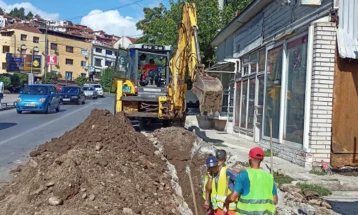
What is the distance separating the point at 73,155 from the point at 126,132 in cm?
325

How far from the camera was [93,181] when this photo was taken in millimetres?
7391

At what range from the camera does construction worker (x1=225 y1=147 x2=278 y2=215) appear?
4.64 m

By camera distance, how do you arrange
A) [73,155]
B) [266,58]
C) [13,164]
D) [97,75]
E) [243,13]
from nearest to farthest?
[73,155] < [13,164] < [266,58] < [243,13] < [97,75]

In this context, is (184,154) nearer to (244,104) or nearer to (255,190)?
(244,104)

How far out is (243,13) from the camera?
1723 centimetres

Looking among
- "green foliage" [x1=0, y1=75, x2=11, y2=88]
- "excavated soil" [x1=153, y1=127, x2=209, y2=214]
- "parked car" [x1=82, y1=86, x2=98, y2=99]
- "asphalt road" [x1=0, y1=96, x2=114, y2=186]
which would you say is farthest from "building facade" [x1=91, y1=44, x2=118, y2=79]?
"excavated soil" [x1=153, y1=127, x2=209, y2=214]

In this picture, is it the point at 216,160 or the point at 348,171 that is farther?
the point at 348,171

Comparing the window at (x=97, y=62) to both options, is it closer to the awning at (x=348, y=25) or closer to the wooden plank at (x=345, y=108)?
the awning at (x=348, y=25)

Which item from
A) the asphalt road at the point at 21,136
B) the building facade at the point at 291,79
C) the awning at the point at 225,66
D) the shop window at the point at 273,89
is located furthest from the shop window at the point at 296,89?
the awning at the point at 225,66

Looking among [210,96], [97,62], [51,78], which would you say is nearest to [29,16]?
[97,62]

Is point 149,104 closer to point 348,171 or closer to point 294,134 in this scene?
point 294,134

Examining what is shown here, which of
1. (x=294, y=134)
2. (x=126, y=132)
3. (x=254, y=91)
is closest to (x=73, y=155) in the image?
(x=126, y=132)

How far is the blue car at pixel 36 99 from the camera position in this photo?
26.1 m

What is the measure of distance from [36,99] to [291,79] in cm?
1831
